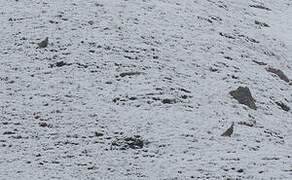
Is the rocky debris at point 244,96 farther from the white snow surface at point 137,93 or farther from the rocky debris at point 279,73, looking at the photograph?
the rocky debris at point 279,73

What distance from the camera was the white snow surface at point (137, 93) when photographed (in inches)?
411

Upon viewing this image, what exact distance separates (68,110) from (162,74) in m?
3.33

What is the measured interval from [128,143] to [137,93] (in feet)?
7.43

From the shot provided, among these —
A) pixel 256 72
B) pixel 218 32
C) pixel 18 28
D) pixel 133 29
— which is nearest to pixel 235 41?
pixel 218 32

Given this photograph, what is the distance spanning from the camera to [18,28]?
16.5 meters

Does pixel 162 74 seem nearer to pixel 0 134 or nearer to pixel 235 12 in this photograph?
pixel 0 134

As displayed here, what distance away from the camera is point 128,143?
11.1m

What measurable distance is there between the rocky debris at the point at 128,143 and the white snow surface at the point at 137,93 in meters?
0.09

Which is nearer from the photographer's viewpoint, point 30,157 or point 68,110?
point 30,157

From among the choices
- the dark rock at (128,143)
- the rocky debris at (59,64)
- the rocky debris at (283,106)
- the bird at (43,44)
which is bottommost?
the rocky debris at (283,106)

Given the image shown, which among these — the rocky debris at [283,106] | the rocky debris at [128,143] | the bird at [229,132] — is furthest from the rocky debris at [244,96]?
the rocky debris at [128,143]

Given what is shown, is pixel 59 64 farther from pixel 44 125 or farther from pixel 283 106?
pixel 283 106

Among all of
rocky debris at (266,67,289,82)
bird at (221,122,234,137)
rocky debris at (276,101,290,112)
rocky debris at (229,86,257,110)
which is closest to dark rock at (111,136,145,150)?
bird at (221,122,234,137)

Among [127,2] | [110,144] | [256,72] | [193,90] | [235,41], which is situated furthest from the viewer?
[127,2]
